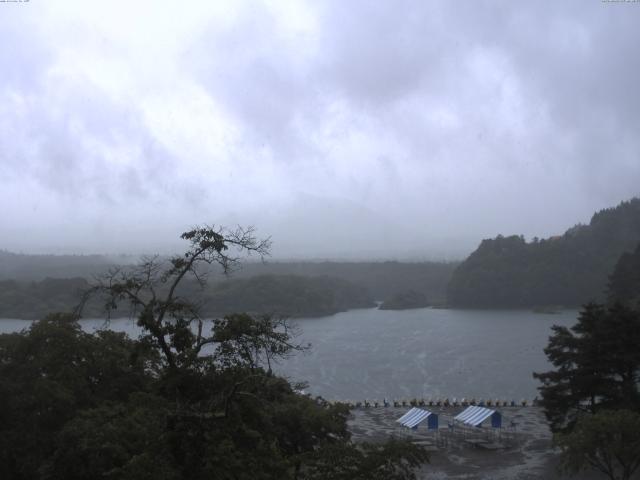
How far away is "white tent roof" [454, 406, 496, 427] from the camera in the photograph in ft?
40.4

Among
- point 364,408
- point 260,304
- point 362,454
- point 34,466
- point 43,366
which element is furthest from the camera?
point 260,304

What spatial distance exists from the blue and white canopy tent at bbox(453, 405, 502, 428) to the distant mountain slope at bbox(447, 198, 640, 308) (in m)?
38.2

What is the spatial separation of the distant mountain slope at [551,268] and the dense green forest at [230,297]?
1079 cm

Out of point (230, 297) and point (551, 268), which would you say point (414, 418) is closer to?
point (230, 297)

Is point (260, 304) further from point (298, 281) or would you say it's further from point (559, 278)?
point (559, 278)

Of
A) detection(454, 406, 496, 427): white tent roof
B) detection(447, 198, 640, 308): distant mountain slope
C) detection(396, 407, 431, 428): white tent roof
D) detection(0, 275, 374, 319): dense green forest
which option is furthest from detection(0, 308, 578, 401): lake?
detection(447, 198, 640, 308): distant mountain slope

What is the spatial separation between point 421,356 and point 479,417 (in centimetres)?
1387

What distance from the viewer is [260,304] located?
4406 cm

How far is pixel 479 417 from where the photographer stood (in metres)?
12.4

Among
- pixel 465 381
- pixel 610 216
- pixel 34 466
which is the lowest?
pixel 465 381

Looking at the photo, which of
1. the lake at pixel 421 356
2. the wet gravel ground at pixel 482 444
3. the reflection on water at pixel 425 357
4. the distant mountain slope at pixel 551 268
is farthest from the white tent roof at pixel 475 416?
the distant mountain slope at pixel 551 268

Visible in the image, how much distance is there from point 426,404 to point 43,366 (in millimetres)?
10917

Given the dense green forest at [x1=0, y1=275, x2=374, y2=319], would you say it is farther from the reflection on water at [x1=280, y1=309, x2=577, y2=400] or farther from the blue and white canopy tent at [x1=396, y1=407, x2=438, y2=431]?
the blue and white canopy tent at [x1=396, y1=407, x2=438, y2=431]

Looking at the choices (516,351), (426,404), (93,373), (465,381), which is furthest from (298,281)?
(93,373)
